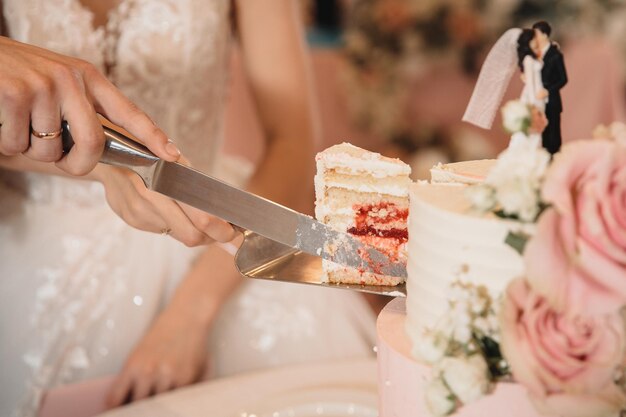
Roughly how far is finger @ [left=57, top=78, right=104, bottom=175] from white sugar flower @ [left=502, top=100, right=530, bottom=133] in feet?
1.44

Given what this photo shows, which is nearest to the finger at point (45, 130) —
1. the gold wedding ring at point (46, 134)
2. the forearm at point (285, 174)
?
the gold wedding ring at point (46, 134)

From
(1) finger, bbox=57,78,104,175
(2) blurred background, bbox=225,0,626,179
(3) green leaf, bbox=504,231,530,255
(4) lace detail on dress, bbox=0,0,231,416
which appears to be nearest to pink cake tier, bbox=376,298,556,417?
(3) green leaf, bbox=504,231,530,255

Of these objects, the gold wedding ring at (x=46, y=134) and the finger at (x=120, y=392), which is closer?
the gold wedding ring at (x=46, y=134)

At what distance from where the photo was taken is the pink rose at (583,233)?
0.57m

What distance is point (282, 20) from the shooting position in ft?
5.56

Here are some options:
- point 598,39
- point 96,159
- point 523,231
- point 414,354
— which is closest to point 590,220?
point 523,231

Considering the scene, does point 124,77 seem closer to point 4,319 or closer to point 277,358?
point 4,319

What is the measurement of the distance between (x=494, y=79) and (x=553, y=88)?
0.25 ft

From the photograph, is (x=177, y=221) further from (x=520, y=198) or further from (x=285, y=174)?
(x=285, y=174)

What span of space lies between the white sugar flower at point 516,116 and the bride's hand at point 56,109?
37cm

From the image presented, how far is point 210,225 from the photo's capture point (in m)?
0.92

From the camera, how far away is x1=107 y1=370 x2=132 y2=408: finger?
125 cm

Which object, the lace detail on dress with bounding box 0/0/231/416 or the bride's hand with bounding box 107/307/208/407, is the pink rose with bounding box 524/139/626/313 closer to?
the bride's hand with bounding box 107/307/208/407

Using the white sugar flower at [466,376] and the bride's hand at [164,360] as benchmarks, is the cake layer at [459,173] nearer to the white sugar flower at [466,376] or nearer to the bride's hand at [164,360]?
the white sugar flower at [466,376]
